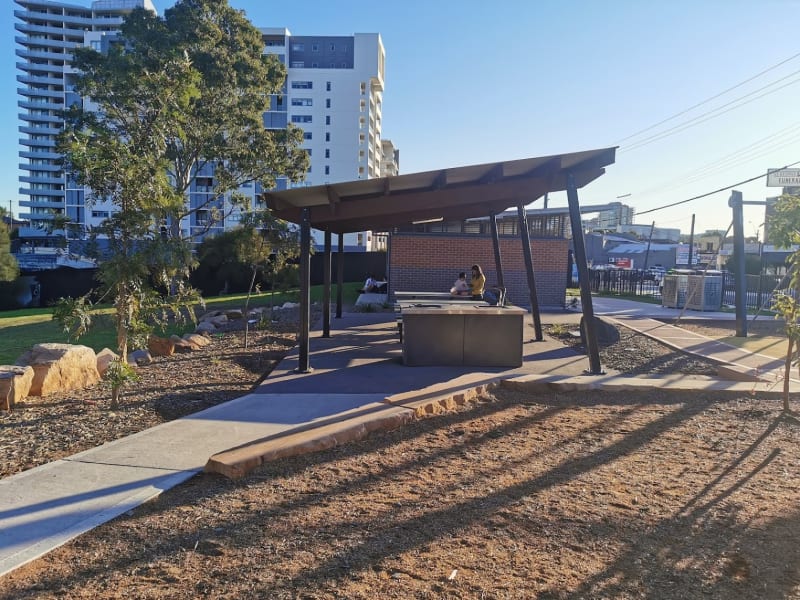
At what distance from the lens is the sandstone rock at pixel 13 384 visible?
6.19m

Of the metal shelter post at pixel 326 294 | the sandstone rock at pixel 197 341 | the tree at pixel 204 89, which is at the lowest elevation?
the sandstone rock at pixel 197 341

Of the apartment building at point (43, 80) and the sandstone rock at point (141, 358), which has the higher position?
the apartment building at point (43, 80)

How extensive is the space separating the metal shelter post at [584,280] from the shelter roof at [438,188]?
13.5 inches

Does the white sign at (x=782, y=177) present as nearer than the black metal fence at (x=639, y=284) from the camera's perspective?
Yes

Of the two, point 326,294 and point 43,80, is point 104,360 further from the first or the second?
point 43,80

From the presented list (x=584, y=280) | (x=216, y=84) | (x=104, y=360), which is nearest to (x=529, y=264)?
(x=584, y=280)

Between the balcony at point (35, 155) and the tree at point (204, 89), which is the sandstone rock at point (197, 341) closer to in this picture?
the tree at point (204, 89)

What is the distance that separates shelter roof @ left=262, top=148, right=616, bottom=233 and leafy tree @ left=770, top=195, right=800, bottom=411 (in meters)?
2.87

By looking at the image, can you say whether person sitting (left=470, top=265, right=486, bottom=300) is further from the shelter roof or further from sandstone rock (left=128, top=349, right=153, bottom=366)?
sandstone rock (left=128, top=349, right=153, bottom=366)

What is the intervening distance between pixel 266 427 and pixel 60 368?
3.15 m

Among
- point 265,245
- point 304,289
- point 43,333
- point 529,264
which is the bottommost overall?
point 43,333

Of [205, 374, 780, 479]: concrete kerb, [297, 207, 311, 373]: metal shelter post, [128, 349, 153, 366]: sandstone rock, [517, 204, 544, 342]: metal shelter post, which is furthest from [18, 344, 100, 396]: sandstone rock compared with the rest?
[517, 204, 544, 342]: metal shelter post

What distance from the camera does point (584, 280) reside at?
8.50m

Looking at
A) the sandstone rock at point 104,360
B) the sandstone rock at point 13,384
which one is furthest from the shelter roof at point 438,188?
the sandstone rock at point 13,384
